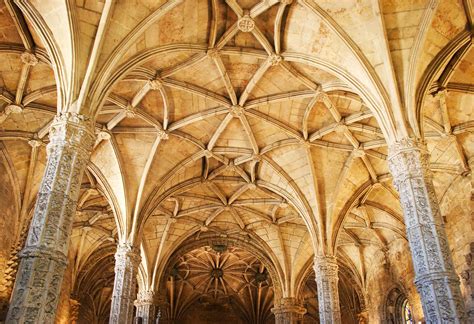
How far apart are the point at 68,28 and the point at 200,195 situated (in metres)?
12.3

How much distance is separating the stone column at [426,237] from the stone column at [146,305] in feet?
50.7

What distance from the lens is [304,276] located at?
81.6 feet

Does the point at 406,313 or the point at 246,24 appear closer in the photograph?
the point at 246,24

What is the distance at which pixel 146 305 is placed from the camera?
23422 mm

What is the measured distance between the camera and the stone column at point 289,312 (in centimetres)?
2380

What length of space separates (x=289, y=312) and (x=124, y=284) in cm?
1019

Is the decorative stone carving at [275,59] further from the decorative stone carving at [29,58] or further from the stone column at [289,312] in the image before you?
the stone column at [289,312]

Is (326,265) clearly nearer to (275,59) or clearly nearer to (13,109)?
(275,59)

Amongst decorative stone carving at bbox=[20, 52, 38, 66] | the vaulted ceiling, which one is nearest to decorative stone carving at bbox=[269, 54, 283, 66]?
the vaulted ceiling

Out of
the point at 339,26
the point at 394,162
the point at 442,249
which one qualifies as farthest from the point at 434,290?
the point at 339,26

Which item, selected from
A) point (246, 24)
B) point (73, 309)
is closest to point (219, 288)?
point (73, 309)

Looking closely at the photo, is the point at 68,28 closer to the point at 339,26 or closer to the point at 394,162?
the point at 339,26

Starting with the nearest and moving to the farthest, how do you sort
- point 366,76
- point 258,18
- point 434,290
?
point 434,290, point 366,76, point 258,18

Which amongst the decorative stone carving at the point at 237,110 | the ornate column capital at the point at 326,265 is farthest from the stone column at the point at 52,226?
the ornate column capital at the point at 326,265
